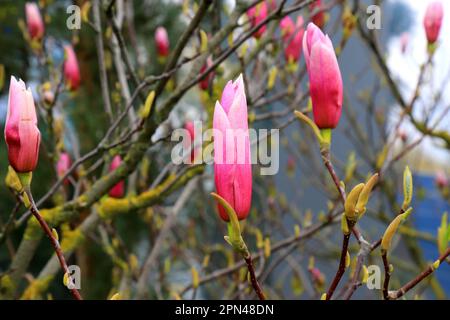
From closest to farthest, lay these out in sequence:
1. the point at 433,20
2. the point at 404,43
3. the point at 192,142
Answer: the point at 433,20, the point at 192,142, the point at 404,43

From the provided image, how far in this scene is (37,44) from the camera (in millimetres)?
1133

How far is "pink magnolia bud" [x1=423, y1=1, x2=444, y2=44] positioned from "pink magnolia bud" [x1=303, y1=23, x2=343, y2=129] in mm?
470

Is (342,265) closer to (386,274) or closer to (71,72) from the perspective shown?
(386,274)

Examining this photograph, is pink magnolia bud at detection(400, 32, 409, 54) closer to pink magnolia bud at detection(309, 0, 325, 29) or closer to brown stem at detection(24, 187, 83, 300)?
pink magnolia bud at detection(309, 0, 325, 29)

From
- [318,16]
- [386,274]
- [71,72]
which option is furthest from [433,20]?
[71,72]

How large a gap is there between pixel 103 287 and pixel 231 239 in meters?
2.29

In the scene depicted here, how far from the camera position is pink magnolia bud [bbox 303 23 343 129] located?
51cm

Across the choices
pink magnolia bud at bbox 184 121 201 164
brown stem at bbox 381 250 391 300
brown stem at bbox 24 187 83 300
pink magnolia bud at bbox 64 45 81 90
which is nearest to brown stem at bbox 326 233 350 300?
brown stem at bbox 381 250 391 300

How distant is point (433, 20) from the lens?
924 millimetres

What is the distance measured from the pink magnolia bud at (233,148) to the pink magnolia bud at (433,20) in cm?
56

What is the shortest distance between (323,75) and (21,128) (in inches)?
10.9

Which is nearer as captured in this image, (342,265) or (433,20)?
(342,265)

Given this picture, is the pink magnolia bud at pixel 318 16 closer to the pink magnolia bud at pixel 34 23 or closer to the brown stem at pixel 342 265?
the pink magnolia bud at pixel 34 23
